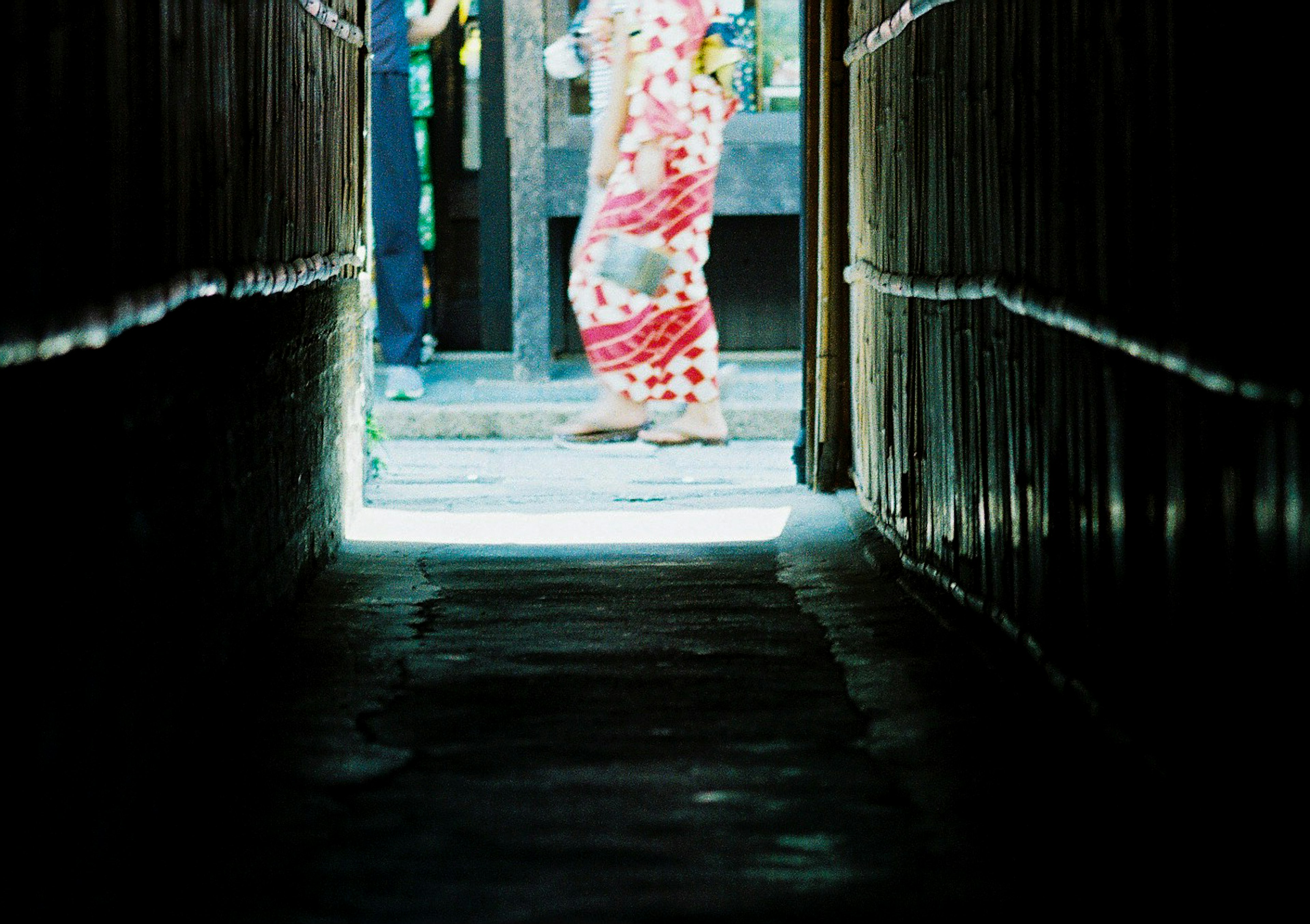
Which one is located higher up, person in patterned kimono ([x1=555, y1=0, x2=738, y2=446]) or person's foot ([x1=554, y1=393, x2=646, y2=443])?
person in patterned kimono ([x1=555, y1=0, x2=738, y2=446])

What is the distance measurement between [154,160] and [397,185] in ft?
17.9

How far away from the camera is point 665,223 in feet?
20.4

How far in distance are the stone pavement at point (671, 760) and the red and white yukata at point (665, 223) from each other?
2085mm

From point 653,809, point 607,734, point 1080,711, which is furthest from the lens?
point 607,734

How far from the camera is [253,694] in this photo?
9.68ft

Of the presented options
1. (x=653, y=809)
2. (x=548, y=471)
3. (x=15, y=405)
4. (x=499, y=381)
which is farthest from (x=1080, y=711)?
(x=499, y=381)

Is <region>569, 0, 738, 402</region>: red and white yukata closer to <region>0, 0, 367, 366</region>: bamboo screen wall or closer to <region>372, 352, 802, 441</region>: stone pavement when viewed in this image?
<region>372, 352, 802, 441</region>: stone pavement

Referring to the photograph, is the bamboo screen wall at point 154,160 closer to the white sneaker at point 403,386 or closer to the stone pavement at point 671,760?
the stone pavement at point 671,760

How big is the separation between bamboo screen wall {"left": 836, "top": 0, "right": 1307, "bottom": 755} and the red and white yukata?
1.97 meters

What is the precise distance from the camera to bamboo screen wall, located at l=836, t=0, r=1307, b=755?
1.89 m

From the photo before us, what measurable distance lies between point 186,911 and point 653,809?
0.63 metres

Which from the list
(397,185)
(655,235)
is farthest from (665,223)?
(397,185)

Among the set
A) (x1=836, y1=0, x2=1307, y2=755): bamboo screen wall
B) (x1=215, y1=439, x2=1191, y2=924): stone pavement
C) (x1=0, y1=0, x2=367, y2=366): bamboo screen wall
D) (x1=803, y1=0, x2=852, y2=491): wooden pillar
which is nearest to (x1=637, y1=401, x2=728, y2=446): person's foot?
(x1=803, y1=0, x2=852, y2=491): wooden pillar

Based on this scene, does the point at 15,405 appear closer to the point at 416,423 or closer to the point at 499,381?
the point at 416,423
